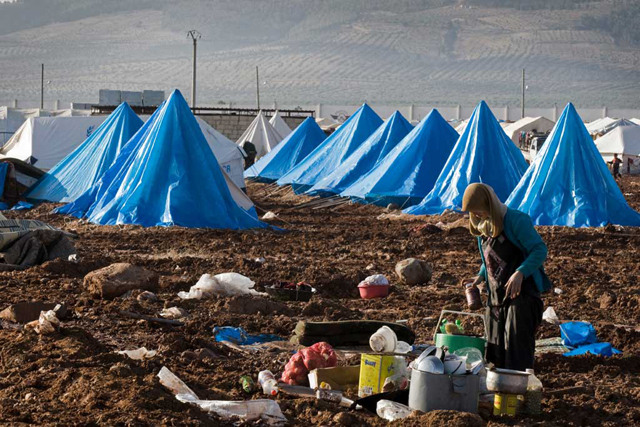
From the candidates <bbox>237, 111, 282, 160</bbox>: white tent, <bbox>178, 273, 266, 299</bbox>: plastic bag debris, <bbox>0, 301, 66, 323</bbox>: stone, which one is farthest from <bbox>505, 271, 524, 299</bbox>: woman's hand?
<bbox>237, 111, 282, 160</bbox>: white tent

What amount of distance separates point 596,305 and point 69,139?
20.1m

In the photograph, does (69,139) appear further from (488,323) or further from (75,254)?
(488,323)

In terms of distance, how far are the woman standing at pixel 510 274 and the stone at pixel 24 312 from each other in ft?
10.9

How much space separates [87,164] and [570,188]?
8.46 metres

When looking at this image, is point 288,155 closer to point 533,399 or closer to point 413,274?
point 413,274

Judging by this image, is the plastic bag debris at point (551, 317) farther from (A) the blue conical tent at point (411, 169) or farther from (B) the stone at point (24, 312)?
(A) the blue conical tent at point (411, 169)

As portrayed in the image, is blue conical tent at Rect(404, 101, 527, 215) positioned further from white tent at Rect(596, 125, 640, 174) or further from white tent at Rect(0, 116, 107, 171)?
white tent at Rect(596, 125, 640, 174)

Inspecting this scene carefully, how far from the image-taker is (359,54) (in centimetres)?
15862

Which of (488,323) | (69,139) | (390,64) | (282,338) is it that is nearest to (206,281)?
(282,338)

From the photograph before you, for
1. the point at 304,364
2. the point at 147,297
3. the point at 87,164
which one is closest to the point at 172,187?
the point at 87,164

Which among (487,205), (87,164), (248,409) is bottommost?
(248,409)

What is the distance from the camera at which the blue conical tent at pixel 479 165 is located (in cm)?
1811

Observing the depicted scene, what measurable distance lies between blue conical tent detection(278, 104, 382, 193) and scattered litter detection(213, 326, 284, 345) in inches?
613

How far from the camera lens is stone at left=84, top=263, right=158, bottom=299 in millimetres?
8844
